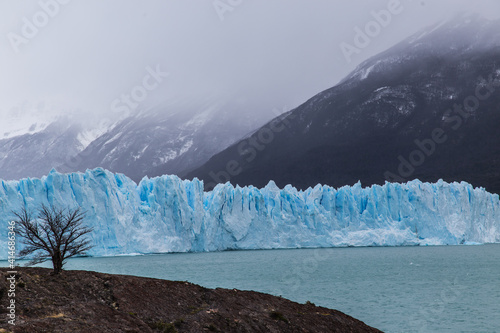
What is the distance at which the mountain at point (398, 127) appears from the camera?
104m

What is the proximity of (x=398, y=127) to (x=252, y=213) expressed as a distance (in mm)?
75949

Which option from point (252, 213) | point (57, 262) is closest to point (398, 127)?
point (252, 213)

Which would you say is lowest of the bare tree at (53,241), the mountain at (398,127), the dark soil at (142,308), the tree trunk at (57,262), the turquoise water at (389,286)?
the turquoise water at (389,286)

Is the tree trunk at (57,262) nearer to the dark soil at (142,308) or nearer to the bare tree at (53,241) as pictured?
the bare tree at (53,241)

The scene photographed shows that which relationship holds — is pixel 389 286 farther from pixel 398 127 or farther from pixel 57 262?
pixel 398 127

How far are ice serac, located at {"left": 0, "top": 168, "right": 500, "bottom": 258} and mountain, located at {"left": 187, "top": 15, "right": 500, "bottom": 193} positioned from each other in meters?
42.0

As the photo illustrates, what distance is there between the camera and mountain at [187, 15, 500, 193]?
342 ft

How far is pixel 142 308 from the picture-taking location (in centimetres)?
1241

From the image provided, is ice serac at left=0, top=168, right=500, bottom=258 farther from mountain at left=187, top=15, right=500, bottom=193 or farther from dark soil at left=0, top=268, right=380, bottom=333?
mountain at left=187, top=15, right=500, bottom=193

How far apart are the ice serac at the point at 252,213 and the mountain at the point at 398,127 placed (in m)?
42.0

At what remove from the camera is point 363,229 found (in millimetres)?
52688

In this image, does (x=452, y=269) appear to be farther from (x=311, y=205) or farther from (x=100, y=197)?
(x=100, y=197)

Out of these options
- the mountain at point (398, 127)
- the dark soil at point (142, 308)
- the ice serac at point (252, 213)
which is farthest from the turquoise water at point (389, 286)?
the mountain at point (398, 127)

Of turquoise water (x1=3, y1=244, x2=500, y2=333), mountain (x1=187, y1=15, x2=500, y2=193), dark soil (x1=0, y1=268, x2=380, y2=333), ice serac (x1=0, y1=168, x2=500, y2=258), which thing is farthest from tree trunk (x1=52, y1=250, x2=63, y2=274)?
mountain (x1=187, y1=15, x2=500, y2=193)
